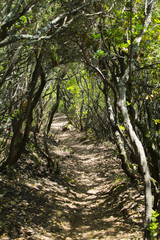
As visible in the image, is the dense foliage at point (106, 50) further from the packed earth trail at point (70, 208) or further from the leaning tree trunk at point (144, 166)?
the packed earth trail at point (70, 208)

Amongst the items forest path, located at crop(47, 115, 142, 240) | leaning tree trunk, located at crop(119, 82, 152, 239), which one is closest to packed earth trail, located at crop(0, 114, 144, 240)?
forest path, located at crop(47, 115, 142, 240)

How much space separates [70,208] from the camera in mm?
6938

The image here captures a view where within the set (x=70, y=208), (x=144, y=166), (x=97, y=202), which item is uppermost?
(x=144, y=166)

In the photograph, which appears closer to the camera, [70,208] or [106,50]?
[106,50]

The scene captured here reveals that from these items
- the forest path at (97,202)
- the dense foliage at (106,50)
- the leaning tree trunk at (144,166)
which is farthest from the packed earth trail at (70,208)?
the leaning tree trunk at (144,166)

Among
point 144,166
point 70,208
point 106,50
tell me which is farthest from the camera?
point 70,208

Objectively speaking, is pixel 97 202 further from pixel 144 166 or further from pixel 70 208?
pixel 144 166

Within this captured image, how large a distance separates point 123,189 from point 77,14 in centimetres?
543

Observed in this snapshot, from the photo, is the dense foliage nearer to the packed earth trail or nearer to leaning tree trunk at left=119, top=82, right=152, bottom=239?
leaning tree trunk at left=119, top=82, right=152, bottom=239

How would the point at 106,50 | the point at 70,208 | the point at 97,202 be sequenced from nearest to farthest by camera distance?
the point at 106,50
the point at 70,208
the point at 97,202

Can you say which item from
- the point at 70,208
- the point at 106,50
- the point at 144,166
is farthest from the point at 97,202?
the point at 106,50

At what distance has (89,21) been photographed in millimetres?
5883

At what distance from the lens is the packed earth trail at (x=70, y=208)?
509 centimetres

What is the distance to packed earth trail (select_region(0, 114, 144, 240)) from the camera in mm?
5094
